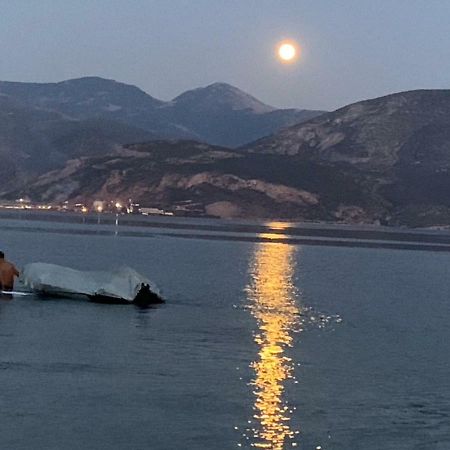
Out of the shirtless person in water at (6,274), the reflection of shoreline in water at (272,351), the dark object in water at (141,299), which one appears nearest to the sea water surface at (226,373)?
the reflection of shoreline in water at (272,351)

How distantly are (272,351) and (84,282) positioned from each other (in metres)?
21.6

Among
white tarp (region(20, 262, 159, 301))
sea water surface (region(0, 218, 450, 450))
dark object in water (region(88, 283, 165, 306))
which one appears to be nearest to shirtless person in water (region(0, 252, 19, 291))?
white tarp (region(20, 262, 159, 301))

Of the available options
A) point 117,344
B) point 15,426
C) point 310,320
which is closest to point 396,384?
point 117,344

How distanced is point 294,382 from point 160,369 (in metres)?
5.94

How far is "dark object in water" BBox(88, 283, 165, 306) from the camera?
68625 millimetres

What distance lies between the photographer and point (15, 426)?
32.8 m

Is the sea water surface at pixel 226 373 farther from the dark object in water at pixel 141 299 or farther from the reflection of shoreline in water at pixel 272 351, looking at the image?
the dark object in water at pixel 141 299

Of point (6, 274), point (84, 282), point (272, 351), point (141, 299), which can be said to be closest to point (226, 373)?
point (272, 351)

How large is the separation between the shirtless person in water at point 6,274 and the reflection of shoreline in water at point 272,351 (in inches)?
658

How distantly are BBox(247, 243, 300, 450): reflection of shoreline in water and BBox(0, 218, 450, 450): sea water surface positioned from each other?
98mm

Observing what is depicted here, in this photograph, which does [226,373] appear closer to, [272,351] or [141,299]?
[272,351]

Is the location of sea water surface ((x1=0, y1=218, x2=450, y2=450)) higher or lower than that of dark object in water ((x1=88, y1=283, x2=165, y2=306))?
lower

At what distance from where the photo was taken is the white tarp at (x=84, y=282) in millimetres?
68438

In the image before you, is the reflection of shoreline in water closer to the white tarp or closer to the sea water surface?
Result: the sea water surface
